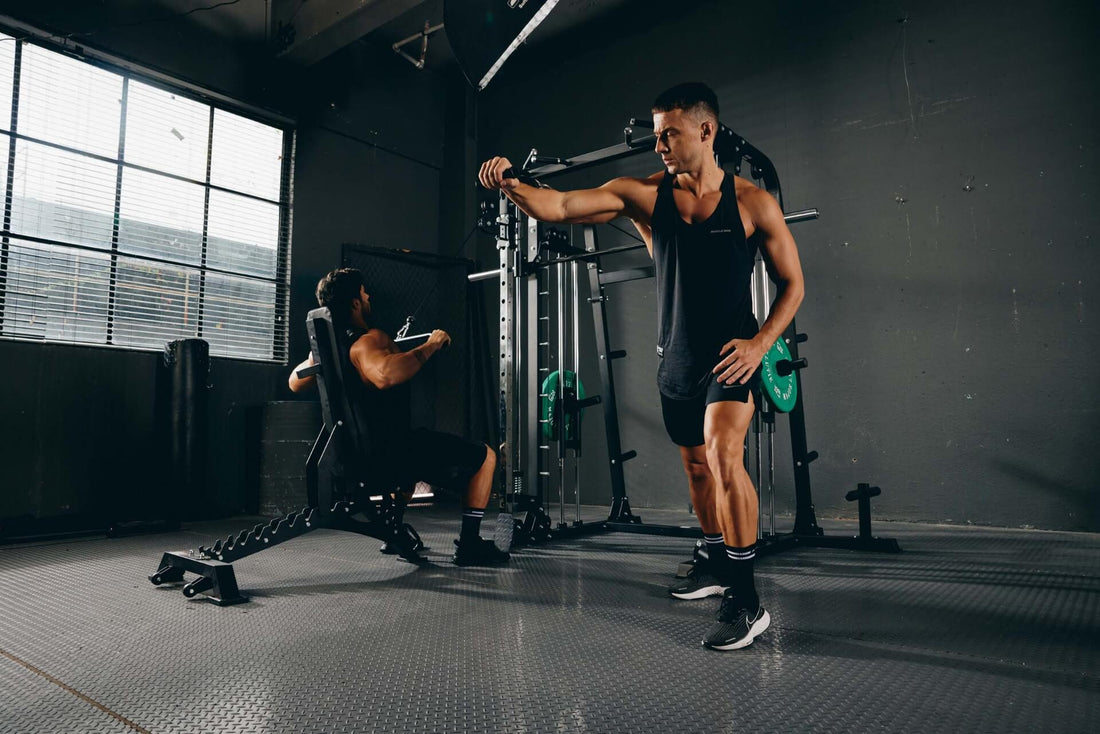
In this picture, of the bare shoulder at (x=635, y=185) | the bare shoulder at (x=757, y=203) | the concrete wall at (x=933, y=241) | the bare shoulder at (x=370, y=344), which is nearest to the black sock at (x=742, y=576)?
the bare shoulder at (x=757, y=203)

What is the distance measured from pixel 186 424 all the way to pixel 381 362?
2104 millimetres

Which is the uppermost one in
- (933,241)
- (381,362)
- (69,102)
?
(69,102)

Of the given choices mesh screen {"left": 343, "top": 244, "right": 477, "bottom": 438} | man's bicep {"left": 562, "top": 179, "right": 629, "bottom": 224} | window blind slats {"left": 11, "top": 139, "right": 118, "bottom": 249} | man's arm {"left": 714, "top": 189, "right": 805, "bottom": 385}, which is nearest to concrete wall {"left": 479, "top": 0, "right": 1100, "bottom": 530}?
mesh screen {"left": 343, "top": 244, "right": 477, "bottom": 438}

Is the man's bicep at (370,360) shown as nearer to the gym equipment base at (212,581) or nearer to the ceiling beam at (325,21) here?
the gym equipment base at (212,581)

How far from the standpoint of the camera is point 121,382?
4.23 metres

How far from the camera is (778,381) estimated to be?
9.72 feet

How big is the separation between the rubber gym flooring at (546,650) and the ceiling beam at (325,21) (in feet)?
12.0

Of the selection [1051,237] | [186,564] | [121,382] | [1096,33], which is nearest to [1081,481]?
[1051,237]

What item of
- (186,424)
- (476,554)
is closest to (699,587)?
(476,554)

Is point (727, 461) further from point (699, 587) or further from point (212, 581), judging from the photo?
point (212, 581)

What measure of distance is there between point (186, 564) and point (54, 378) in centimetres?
223

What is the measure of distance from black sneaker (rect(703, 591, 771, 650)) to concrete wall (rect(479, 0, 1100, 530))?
2785 mm

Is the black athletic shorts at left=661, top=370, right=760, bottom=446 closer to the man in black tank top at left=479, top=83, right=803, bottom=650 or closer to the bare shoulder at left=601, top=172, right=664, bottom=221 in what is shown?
the man in black tank top at left=479, top=83, right=803, bottom=650

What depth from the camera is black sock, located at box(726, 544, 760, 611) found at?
6.00ft
